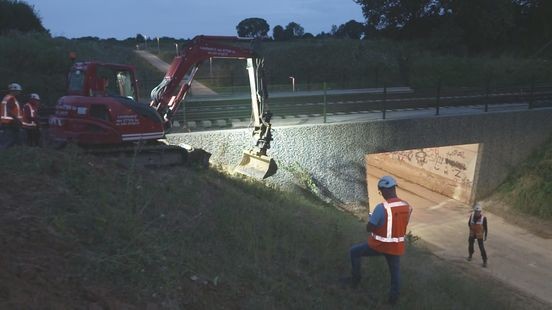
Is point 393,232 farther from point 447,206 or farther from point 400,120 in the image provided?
point 447,206

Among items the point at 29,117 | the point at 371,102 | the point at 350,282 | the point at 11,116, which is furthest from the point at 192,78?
the point at 371,102

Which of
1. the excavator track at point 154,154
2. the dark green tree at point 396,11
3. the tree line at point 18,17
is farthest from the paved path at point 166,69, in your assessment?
the dark green tree at point 396,11

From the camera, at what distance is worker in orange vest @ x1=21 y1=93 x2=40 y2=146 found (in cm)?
1131

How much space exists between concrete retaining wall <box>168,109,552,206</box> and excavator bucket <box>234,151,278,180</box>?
2.46ft

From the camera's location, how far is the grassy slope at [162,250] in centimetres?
503

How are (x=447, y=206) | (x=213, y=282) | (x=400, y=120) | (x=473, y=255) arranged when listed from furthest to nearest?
(x=447, y=206) < (x=400, y=120) < (x=473, y=255) < (x=213, y=282)

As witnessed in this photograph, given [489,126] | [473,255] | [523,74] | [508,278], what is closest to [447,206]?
[489,126]

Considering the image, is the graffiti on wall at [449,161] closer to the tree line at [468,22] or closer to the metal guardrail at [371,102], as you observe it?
the metal guardrail at [371,102]

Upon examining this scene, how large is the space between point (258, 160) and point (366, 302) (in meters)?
6.28

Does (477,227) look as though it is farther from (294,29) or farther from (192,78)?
(294,29)

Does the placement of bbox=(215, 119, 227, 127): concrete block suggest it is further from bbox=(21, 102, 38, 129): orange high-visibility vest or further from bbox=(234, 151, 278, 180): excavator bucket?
bbox=(21, 102, 38, 129): orange high-visibility vest

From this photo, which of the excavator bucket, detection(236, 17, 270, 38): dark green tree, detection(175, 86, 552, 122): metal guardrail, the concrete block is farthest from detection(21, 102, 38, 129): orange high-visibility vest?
detection(236, 17, 270, 38): dark green tree

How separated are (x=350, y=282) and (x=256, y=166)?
19.5 feet

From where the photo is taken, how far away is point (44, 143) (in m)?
11.2
